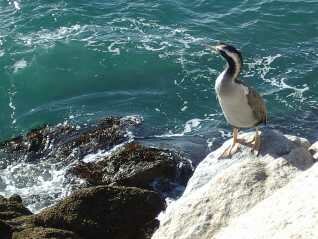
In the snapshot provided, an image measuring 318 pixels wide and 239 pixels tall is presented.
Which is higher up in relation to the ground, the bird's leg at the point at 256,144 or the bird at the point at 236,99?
the bird at the point at 236,99

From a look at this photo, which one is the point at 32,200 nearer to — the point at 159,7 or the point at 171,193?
the point at 171,193

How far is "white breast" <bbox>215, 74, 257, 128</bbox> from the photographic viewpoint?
1345 cm

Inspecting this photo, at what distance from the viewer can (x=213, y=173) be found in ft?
44.8

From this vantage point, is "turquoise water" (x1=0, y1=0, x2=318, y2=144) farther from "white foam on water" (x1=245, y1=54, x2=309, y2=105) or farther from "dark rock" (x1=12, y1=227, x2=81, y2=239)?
"dark rock" (x1=12, y1=227, x2=81, y2=239)

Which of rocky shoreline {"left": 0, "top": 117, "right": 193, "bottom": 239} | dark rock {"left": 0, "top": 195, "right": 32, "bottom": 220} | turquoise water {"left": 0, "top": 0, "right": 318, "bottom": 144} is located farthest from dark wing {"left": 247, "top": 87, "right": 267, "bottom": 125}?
turquoise water {"left": 0, "top": 0, "right": 318, "bottom": 144}

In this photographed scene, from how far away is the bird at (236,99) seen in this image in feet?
42.9

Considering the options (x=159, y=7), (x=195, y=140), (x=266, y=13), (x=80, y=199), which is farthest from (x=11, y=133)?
(x=266, y=13)

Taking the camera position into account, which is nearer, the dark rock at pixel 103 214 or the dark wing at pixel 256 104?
the dark wing at pixel 256 104

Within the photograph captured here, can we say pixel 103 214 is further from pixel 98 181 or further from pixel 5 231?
pixel 98 181

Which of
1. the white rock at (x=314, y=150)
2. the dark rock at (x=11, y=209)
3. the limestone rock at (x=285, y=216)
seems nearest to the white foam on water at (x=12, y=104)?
the dark rock at (x=11, y=209)

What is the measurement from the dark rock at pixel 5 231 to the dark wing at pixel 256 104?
6.29 m

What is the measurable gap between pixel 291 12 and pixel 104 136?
14.5 metres

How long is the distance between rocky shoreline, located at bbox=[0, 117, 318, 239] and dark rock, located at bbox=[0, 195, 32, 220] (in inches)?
1.1

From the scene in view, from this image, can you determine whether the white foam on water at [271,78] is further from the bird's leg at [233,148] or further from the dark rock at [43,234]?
the dark rock at [43,234]
